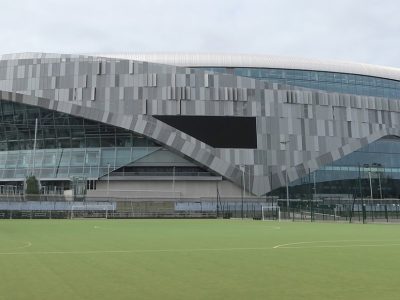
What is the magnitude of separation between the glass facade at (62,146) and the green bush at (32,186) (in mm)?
6320

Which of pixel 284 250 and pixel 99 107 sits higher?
pixel 99 107

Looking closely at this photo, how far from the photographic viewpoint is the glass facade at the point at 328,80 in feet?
277

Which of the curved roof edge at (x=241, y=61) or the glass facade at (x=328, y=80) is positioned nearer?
the curved roof edge at (x=241, y=61)

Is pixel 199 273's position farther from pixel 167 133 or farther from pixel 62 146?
pixel 62 146

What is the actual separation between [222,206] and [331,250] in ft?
152

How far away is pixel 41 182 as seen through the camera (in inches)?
2992

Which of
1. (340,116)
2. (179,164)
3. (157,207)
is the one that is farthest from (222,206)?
(340,116)

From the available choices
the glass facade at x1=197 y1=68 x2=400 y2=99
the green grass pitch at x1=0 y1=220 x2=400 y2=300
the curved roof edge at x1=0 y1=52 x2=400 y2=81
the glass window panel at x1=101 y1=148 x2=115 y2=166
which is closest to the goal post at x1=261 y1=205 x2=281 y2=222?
the glass window panel at x1=101 y1=148 x2=115 y2=166

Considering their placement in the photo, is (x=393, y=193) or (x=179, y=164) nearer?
(x=179, y=164)

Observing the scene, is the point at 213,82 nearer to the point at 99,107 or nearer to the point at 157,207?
the point at 99,107

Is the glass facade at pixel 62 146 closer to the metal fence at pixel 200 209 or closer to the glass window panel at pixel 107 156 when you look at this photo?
the glass window panel at pixel 107 156

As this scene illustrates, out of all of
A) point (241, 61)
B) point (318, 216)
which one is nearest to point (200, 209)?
point (318, 216)

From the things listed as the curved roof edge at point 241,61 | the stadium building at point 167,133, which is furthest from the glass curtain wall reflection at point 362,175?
the curved roof edge at point 241,61

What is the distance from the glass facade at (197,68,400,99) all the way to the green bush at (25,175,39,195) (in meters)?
35.8
